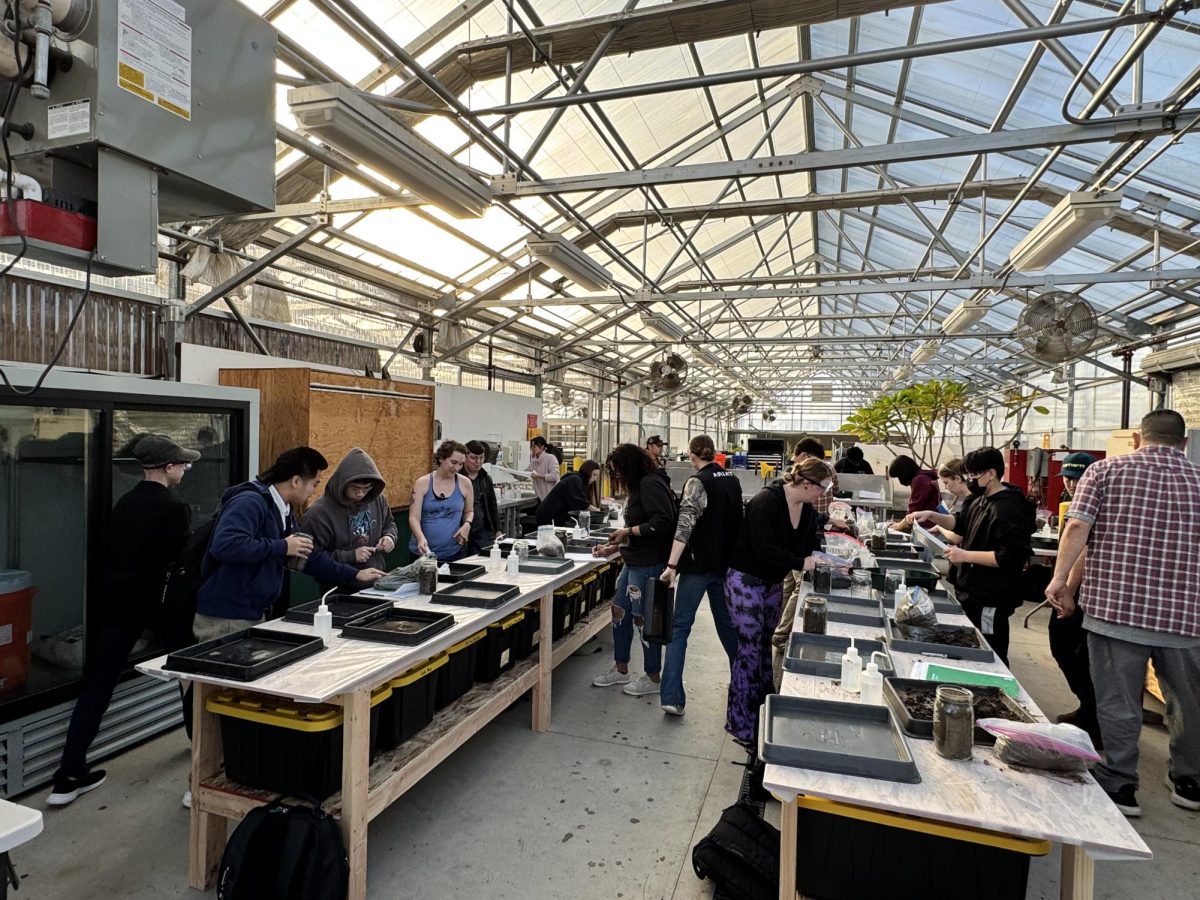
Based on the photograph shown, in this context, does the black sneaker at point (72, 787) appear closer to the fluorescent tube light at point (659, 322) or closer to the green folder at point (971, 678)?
the green folder at point (971, 678)

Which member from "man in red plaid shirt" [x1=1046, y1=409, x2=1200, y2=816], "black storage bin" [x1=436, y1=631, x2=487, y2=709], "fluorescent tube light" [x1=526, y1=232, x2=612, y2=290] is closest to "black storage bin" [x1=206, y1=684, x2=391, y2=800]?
"black storage bin" [x1=436, y1=631, x2=487, y2=709]

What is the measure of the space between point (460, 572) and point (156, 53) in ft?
8.37

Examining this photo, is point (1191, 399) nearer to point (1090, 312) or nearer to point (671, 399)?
point (1090, 312)

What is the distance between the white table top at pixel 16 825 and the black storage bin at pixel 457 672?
1658 millimetres

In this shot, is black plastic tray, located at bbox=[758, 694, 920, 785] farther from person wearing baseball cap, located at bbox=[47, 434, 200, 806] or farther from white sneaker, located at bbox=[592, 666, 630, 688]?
person wearing baseball cap, located at bbox=[47, 434, 200, 806]

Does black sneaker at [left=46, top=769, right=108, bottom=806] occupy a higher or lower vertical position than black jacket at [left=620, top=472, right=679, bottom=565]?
lower

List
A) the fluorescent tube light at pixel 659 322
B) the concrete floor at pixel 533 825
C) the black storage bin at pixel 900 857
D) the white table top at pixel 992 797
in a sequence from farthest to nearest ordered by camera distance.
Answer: the fluorescent tube light at pixel 659 322, the concrete floor at pixel 533 825, the black storage bin at pixel 900 857, the white table top at pixel 992 797

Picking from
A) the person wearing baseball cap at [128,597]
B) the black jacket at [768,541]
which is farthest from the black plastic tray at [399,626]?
the black jacket at [768,541]

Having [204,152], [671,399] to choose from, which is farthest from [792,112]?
[671,399]

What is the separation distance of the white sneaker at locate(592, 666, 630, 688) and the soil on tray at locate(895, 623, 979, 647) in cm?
213

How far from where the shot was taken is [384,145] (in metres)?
2.91

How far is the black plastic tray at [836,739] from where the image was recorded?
1.62m

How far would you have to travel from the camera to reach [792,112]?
22.6 feet

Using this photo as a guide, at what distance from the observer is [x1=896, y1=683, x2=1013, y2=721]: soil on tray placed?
1.90 meters
